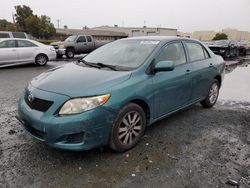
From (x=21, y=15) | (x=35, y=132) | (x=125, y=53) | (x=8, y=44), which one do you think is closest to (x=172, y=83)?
(x=125, y=53)

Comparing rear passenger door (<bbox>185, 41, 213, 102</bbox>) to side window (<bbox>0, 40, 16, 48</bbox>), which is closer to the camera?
rear passenger door (<bbox>185, 41, 213, 102</bbox>)

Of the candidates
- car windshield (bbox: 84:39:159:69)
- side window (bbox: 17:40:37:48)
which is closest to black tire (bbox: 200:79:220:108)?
car windshield (bbox: 84:39:159:69)

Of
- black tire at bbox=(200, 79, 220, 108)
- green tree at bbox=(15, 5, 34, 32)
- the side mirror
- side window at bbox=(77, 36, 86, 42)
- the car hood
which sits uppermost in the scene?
green tree at bbox=(15, 5, 34, 32)

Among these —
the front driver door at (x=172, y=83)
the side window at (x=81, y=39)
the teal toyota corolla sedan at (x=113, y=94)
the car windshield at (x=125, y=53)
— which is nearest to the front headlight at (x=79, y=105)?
the teal toyota corolla sedan at (x=113, y=94)

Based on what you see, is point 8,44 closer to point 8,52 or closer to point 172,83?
point 8,52

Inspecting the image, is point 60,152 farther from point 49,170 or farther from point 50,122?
point 50,122

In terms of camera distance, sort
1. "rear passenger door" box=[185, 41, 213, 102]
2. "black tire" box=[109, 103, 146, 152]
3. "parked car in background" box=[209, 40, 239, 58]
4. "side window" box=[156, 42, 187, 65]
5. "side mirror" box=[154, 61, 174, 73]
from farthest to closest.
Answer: "parked car in background" box=[209, 40, 239, 58] → "rear passenger door" box=[185, 41, 213, 102] → "side window" box=[156, 42, 187, 65] → "side mirror" box=[154, 61, 174, 73] → "black tire" box=[109, 103, 146, 152]

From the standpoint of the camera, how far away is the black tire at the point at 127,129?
3.14m

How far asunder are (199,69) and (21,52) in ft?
31.0

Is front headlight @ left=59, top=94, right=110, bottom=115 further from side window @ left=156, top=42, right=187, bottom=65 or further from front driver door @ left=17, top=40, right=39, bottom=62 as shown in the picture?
front driver door @ left=17, top=40, right=39, bottom=62

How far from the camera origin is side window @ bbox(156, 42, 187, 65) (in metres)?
3.96

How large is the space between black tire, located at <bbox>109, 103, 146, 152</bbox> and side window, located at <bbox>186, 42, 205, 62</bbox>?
184 centimetres

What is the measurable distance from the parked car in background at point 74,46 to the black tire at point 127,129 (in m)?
14.5

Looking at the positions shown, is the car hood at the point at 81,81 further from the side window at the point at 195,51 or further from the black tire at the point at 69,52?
the black tire at the point at 69,52
